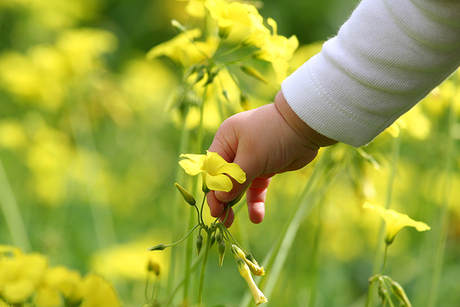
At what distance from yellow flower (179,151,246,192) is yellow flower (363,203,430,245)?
228mm

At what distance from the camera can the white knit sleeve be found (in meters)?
0.55

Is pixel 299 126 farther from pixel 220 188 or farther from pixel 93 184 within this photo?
pixel 93 184

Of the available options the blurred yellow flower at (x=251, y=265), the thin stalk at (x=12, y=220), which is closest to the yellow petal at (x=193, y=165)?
the blurred yellow flower at (x=251, y=265)

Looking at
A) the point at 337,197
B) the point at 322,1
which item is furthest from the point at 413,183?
the point at 322,1

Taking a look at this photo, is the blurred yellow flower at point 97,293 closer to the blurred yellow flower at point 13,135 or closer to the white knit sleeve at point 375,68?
the white knit sleeve at point 375,68

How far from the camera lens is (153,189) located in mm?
1832

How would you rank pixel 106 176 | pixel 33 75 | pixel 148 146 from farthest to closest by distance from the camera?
pixel 148 146
pixel 106 176
pixel 33 75

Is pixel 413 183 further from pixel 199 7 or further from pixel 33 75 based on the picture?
pixel 33 75

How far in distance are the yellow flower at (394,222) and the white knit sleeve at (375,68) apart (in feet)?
0.36

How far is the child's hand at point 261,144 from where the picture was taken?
0.58 metres

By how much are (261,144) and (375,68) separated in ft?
0.61

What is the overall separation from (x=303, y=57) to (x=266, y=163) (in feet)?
1.45

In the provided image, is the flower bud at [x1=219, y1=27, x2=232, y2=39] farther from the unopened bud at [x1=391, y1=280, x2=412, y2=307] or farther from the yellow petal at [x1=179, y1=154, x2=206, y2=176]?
the unopened bud at [x1=391, y1=280, x2=412, y2=307]

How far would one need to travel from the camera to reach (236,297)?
142 cm
